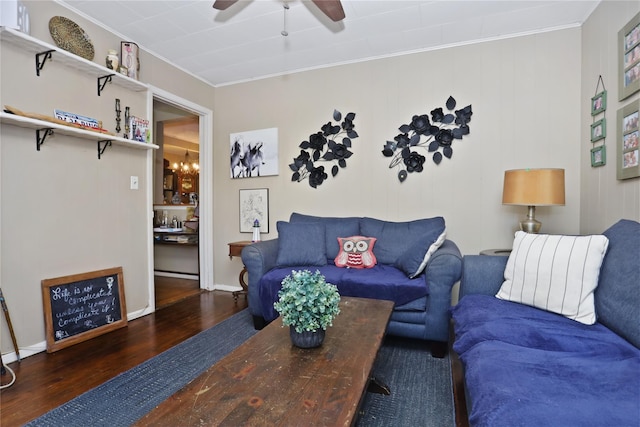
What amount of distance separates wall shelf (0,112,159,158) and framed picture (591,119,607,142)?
3.77 m

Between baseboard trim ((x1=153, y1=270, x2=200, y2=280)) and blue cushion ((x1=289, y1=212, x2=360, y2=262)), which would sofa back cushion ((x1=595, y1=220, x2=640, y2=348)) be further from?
baseboard trim ((x1=153, y1=270, x2=200, y2=280))

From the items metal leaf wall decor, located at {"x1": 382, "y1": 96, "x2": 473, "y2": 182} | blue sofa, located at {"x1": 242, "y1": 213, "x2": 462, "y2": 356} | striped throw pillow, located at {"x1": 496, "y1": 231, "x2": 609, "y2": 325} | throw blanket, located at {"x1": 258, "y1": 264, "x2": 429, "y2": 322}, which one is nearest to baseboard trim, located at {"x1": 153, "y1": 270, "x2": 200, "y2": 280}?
blue sofa, located at {"x1": 242, "y1": 213, "x2": 462, "y2": 356}

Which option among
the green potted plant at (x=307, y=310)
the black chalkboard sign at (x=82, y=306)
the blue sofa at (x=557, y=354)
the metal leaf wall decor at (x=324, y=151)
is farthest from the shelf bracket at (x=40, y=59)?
the blue sofa at (x=557, y=354)

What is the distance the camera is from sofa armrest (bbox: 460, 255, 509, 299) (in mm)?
1989

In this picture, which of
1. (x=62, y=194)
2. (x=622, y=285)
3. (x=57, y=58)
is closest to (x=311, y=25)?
(x=57, y=58)

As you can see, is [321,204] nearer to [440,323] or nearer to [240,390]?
[440,323]

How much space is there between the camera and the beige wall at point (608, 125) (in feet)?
6.70

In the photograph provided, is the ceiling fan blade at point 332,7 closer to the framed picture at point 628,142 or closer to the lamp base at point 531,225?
the framed picture at point 628,142

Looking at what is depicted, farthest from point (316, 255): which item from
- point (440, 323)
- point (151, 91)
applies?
point (151, 91)

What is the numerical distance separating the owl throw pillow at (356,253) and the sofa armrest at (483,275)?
2.83 ft

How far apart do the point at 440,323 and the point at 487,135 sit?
6.03 ft

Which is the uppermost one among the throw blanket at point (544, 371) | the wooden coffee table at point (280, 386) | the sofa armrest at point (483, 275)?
the sofa armrest at point (483, 275)

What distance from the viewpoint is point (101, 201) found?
2.74 meters

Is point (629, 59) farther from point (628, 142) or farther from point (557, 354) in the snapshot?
point (557, 354)
